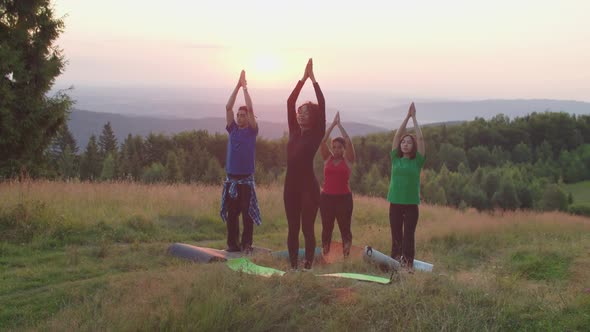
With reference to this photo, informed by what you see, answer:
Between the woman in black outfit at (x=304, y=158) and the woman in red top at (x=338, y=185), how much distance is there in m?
1.14

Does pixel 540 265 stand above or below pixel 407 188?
below

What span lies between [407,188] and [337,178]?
41.7 inches

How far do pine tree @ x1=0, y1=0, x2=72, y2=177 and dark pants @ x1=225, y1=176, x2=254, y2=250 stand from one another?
1187 centimetres

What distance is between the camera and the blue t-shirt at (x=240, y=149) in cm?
756

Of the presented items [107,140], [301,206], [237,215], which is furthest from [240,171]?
[107,140]

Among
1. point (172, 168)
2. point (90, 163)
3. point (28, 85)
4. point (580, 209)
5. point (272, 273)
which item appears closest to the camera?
point (272, 273)

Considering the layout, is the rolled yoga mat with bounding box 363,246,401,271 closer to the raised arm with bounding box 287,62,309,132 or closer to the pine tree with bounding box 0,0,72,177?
the raised arm with bounding box 287,62,309,132

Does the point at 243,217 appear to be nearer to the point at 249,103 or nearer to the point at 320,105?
the point at 249,103

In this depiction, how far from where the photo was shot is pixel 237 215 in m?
7.95

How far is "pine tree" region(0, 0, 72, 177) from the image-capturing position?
659 inches

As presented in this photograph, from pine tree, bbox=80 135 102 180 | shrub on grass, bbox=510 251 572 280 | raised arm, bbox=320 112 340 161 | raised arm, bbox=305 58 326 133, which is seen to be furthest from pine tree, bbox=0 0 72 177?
pine tree, bbox=80 135 102 180

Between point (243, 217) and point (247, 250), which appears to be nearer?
point (247, 250)

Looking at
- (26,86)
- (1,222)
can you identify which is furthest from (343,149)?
(26,86)

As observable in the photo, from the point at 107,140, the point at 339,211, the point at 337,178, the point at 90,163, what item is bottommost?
the point at 90,163
